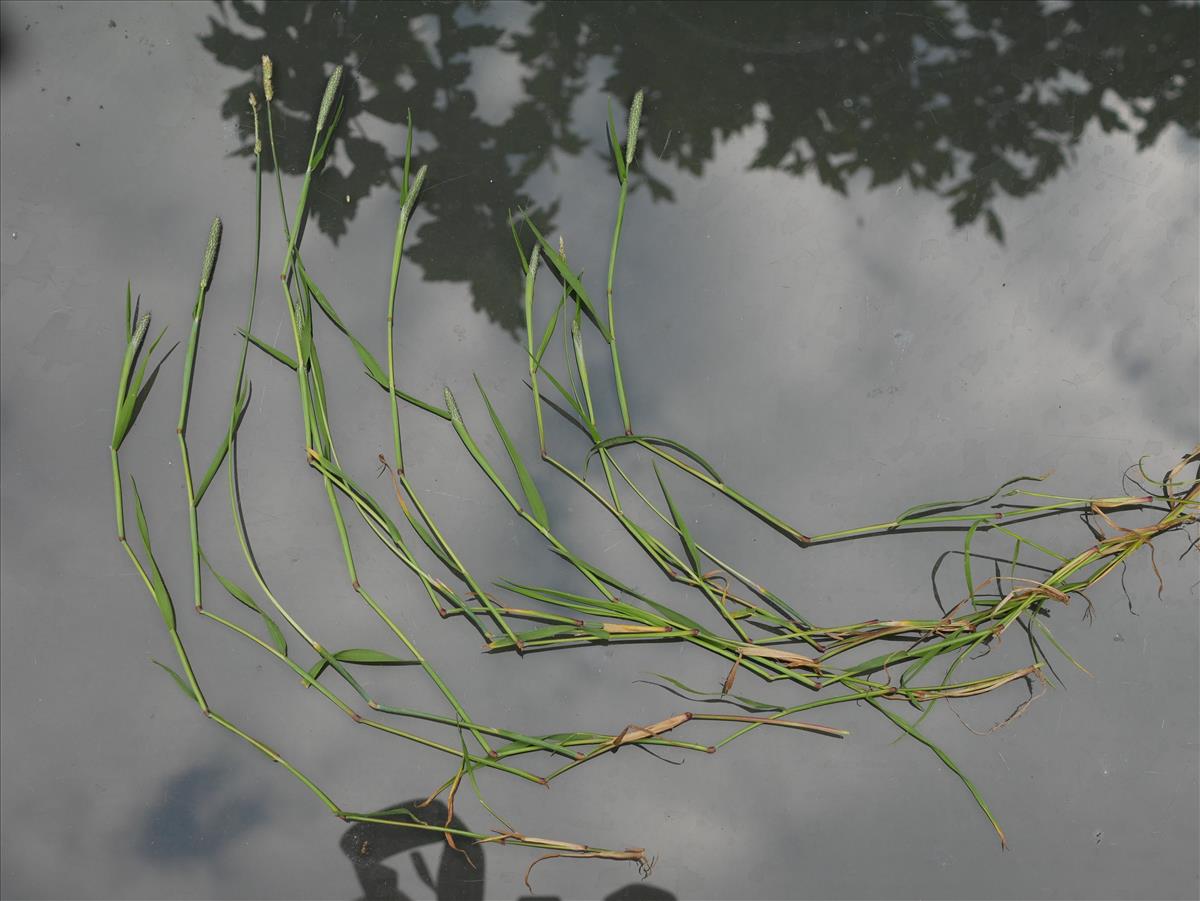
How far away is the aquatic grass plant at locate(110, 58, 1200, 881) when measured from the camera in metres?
1.19

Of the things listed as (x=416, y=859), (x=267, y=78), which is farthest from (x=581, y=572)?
(x=267, y=78)

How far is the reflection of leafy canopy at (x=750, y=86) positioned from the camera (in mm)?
1275

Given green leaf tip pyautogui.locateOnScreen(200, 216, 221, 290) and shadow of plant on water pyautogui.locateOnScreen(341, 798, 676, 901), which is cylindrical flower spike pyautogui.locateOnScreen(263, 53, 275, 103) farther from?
shadow of plant on water pyautogui.locateOnScreen(341, 798, 676, 901)

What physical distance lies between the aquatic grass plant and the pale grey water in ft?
0.09

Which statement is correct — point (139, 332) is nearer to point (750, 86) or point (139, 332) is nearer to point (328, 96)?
point (328, 96)

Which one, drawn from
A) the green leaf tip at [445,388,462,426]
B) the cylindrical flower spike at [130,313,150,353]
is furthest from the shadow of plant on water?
the cylindrical flower spike at [130,313,150,353]

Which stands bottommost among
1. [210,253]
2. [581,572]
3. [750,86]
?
[581,572]

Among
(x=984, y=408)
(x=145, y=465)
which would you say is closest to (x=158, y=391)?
(x=145, y=465)

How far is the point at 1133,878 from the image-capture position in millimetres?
1227

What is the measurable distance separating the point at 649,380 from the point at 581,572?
0.98ft

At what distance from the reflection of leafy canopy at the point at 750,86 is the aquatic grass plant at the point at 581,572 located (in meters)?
0.08

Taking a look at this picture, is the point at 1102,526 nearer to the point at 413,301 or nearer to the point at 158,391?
the point at 413,301

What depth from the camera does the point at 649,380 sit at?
4.14 ft

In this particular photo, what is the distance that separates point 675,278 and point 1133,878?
1.09 meters
